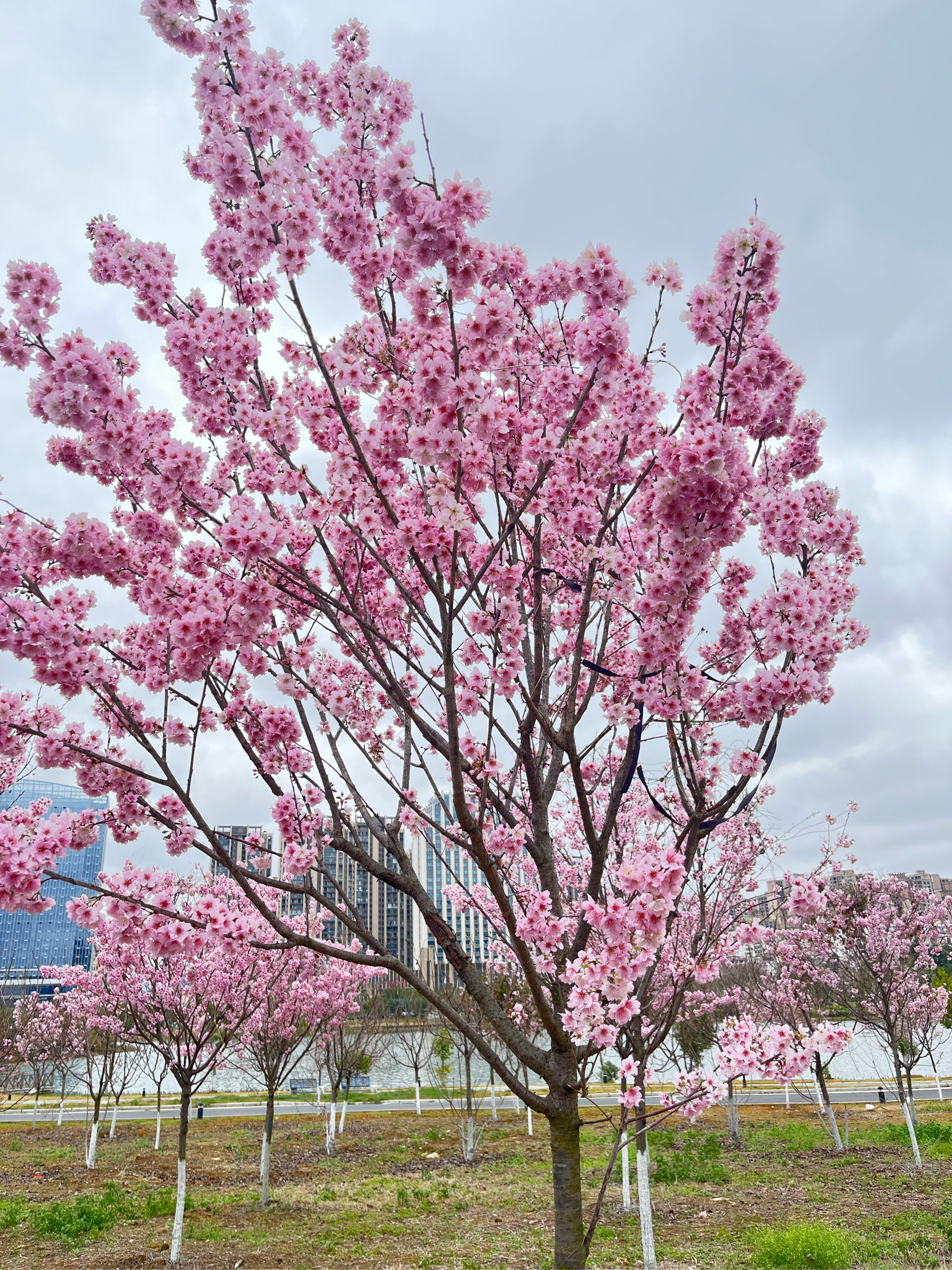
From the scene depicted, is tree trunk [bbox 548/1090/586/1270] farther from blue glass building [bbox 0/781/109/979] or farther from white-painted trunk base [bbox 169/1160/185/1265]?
blue glass building [bbox 0/781/109/979]

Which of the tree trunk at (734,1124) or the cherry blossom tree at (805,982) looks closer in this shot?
the cherry blossom tree at (805,982)

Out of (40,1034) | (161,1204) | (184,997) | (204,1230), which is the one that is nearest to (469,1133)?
(161,1204)

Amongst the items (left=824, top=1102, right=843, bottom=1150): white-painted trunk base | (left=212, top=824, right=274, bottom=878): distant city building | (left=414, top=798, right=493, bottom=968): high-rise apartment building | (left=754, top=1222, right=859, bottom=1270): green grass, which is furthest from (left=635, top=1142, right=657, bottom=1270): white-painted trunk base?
(left=824, top=1102, right=843, bottom=1150): white-painted trunk base

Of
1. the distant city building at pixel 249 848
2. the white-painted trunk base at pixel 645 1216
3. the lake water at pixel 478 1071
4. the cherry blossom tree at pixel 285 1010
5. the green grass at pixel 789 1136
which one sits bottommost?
the lake water at pixel 478 1071

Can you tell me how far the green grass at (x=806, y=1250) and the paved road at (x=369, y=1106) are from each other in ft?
58.3

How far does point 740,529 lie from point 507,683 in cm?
136

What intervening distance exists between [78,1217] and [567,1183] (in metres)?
11.2

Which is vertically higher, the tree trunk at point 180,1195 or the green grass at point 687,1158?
the tree trunk at point 180,1195

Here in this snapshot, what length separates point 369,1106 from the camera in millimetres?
27859

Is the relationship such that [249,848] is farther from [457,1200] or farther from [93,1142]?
[93,1142]

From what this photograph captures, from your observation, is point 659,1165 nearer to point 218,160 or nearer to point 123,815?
point 123,815

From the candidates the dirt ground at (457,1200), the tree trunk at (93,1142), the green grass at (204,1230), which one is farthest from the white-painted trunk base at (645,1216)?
the tree trunk at (93,1142)

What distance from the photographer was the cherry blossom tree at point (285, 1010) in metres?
12.2

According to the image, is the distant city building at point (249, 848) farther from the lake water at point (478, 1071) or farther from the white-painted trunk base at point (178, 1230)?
the lake water at point (478, 1071)
